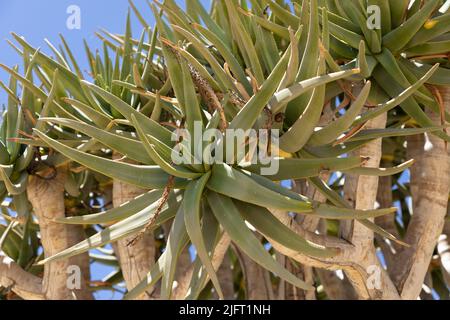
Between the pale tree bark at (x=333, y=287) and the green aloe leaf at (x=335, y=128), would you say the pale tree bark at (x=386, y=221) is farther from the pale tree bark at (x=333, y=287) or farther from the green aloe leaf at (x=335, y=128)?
the green aloe leaf at (x=335, y=128)

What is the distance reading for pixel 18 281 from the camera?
2.62 metres

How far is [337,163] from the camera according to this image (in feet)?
5.46

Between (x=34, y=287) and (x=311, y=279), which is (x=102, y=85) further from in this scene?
(x=311, y=279)

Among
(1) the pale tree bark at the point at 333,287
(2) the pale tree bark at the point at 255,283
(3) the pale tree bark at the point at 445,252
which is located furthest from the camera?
(1) the pale tree bark at the point at 333,287

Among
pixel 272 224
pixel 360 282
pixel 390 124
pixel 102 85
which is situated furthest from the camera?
pixel 390 124

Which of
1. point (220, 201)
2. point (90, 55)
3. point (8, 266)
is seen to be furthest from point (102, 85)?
point (220, 201)

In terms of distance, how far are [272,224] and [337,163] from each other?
210 millimetres

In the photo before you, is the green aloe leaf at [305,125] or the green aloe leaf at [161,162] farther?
the green aloe leaf at [305,125]

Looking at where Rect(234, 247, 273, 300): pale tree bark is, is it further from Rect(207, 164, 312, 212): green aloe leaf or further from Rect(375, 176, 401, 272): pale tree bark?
Rect(207, 164, 312, 212): green aloe leaf

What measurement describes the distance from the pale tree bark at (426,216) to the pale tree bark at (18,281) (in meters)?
1.28

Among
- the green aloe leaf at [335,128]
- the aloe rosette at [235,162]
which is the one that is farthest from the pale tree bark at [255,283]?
the green aloe leaf at [335,128]

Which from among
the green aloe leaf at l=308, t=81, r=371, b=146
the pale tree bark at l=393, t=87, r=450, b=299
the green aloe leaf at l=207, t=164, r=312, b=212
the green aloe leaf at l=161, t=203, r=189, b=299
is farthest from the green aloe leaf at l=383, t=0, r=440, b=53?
the green aloe leaf at l=161, t=203, r=189, b=299

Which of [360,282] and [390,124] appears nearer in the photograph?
[360,282]

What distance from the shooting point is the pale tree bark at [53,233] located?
→ 2.53 meters
